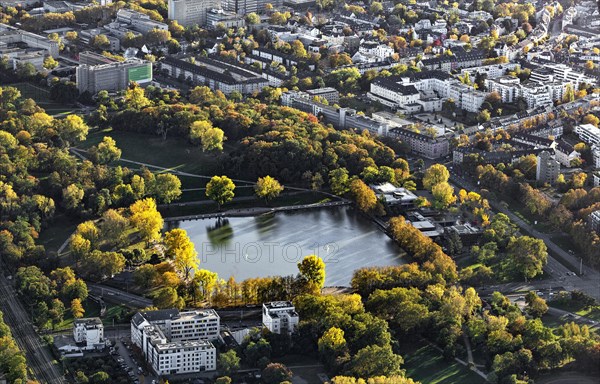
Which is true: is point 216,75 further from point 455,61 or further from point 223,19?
point 455,61

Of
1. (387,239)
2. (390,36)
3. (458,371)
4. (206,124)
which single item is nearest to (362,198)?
(387,239)

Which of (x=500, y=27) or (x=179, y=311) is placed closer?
(x=179, y=311)

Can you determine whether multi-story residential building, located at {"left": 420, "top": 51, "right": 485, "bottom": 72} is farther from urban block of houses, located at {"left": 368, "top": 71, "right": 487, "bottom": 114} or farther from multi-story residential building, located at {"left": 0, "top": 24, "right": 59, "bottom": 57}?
multi-story residential building, located at {"left": 0, "top": 24, "right": 59, "bottom": 57}

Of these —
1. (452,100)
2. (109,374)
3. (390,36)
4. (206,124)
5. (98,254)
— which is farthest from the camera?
(390,36)

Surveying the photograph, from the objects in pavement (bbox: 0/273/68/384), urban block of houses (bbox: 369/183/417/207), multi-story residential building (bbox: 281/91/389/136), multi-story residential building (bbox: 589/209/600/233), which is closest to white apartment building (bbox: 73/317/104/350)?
pavement (bbox: 0/273/68/384)

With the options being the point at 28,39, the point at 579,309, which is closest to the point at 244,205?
the point at 579,309

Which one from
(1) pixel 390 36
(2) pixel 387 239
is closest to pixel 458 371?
(2) pixel 387 239

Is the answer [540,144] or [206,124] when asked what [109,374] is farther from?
[540,144]

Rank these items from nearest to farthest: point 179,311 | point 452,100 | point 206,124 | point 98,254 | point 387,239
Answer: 1. point 179,311
2. point 98,254
3. point 387,239
4. point 206,124
5. point 452,100
